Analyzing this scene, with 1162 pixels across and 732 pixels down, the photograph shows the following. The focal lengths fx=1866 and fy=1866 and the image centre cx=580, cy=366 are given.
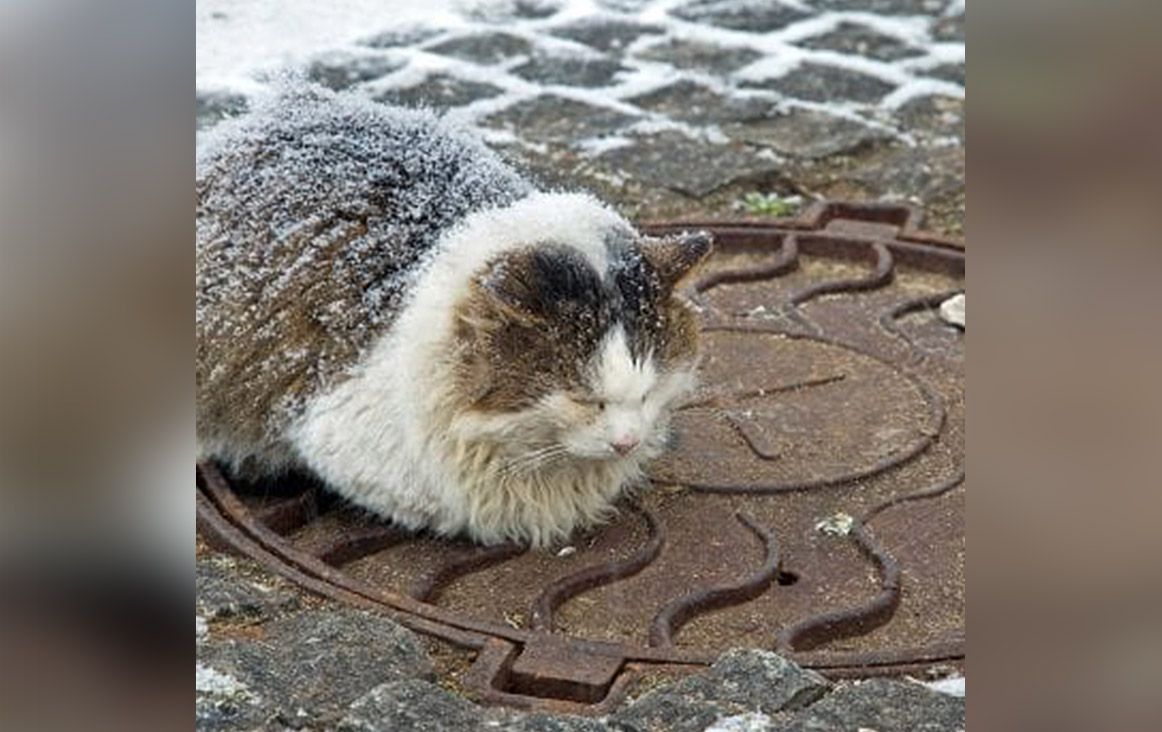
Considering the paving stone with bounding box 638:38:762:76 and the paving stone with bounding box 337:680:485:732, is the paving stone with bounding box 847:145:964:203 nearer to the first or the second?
the paving stone with bounding box 638:38:762:76

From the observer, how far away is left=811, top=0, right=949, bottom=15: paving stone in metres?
6.45

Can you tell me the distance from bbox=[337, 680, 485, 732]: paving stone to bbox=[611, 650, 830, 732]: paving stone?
236mm

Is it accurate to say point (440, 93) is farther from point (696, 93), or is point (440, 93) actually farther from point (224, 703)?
point (224, 703)

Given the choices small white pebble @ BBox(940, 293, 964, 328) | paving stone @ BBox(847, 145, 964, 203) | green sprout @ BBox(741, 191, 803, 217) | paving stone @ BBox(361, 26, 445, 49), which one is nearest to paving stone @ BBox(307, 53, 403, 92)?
paving stone @ BBox(361, 26, 445, 49)

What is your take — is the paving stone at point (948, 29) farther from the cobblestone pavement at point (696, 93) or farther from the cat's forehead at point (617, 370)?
the cat's forehead at point (617, 370)

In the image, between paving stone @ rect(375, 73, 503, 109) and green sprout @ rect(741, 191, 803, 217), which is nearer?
green sprout @ rect(741, 191, 803, 217)

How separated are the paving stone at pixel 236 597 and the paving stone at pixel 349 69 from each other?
2562 mm

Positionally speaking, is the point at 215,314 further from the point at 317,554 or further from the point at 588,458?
the point at 588,458

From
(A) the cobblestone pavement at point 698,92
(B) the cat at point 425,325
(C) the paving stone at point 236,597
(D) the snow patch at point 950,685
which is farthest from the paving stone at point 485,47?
(D) the snow patch at point 950,685

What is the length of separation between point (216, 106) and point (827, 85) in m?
1.93

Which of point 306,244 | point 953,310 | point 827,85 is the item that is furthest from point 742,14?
point 306,244

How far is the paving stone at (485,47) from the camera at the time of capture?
596cm

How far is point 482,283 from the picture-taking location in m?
3.47
